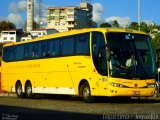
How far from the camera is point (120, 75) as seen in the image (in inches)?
902

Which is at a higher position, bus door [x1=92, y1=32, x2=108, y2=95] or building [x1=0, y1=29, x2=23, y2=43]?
building [x1=0, y1=29, x2=23, y2=43]

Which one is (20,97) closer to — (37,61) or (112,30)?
(37,61)

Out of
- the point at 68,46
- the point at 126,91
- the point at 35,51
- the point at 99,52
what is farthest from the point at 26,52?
the point at 126,91

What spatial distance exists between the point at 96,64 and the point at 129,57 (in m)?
1.55

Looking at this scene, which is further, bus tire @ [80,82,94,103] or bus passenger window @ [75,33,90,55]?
bus passenger window @ [75,33,90,55]

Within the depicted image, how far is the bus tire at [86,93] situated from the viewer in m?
24.2

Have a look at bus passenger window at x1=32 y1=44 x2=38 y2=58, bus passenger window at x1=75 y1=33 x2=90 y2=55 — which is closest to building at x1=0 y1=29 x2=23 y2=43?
bus passenger window at x1=32 y1=44 x2=38 y2=58

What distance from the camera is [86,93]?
24422 mm

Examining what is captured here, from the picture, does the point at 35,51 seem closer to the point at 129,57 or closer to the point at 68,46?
the point at 68,46

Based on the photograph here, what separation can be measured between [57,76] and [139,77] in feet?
19.9

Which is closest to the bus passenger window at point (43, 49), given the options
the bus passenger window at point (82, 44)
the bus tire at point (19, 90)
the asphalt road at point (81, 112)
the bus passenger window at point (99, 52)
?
the bus tire at point (19, 90)

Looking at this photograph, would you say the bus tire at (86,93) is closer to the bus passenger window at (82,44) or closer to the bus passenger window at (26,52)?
the bus passenger window at (82,44)

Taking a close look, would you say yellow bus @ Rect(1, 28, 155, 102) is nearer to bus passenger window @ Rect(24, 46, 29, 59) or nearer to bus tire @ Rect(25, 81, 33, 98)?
bus tire @ Rect(25, 81, 33, 98)

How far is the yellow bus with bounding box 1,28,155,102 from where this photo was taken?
906 inches
